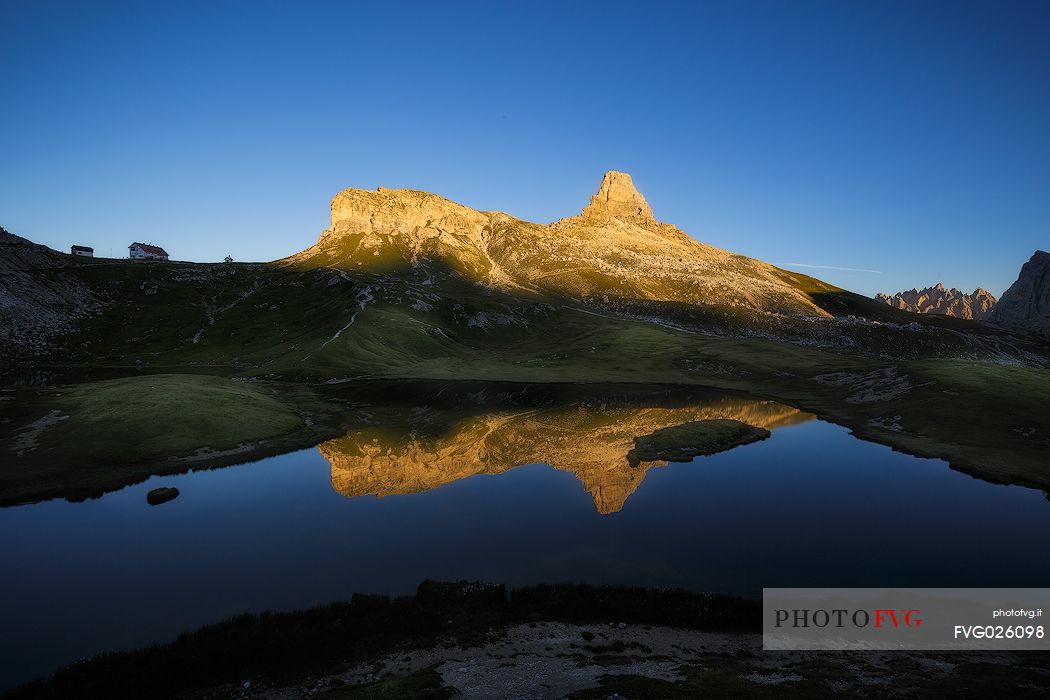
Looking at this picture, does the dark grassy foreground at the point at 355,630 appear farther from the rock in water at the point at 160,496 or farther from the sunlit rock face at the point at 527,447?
the rock in water at the point at 160,496

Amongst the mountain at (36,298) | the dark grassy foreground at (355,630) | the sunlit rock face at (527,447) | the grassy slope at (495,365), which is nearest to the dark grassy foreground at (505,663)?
the dark grassy foreground at (355,630)

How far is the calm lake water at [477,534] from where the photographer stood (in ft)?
116

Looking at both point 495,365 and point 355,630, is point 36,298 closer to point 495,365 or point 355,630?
point 495,365

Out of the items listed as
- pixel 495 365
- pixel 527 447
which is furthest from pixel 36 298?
pixel 527 447

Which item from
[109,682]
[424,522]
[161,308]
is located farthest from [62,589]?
[161,308]

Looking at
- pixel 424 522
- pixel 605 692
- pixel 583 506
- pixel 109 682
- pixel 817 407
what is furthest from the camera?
pixel 817 407

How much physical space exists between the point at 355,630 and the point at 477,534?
15950 mm

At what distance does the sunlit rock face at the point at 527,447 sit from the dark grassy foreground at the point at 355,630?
17.7 metres

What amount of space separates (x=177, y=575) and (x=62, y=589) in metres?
6.99

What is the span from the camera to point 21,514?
1928 inches

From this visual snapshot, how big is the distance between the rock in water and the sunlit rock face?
16387 millimetres

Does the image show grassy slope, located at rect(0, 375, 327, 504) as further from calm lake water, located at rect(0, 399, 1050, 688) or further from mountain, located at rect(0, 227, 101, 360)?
mountain, located at rect(0, 227, 101, 360)

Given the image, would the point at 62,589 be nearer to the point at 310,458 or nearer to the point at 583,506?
the point at 310,458

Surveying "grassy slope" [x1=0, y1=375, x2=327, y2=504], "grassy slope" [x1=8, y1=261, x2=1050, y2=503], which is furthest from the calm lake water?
"grassy slope" [x1=8, y1=261, x2=1050, y2=503]
